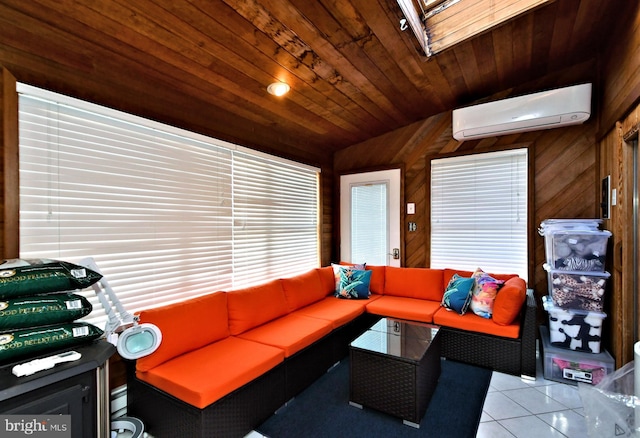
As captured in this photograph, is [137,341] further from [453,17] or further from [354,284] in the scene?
[453,17]

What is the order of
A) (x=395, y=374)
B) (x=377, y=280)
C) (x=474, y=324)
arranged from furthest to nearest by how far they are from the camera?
(x=377, y=280) → (x=474, y=324) → (x=395, y=374)

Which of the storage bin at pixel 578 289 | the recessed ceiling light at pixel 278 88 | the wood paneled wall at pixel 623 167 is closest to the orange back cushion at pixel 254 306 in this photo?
the recessed ceiling light at pixel 278 88

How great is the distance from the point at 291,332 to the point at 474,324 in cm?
176

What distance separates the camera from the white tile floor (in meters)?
2.00

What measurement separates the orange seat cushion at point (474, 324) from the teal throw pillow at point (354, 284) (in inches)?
35.2

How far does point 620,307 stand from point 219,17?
3.62m

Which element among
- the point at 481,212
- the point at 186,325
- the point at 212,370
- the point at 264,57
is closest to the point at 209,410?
the point at 212,370

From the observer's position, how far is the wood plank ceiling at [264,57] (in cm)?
176

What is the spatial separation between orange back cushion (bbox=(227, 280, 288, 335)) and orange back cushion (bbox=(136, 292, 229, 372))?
7 cm

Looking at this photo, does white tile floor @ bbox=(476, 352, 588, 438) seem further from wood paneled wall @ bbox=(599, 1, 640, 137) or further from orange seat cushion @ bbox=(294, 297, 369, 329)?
wood paneled wall @ bbox=(599, 1, 640, 137)

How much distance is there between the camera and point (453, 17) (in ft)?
8.02

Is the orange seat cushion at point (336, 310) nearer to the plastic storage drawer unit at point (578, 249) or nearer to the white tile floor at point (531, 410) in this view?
the white tile floor at point (531, 410)

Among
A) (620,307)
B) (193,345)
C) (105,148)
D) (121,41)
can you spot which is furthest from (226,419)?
(620,307)

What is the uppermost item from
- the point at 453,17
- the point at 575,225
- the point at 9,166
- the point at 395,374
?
the point at 453,17
